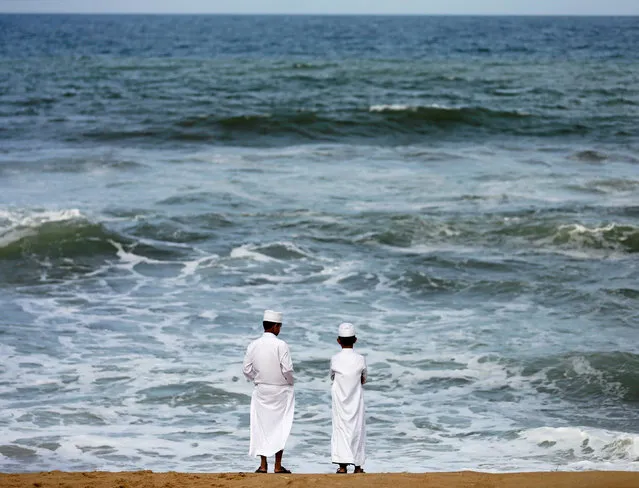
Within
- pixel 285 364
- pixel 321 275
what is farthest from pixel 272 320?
pixel 321 275

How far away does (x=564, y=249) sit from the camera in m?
18.9

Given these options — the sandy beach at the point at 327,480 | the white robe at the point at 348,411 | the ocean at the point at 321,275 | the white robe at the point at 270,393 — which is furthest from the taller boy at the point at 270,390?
the ocean at the point at 321,275

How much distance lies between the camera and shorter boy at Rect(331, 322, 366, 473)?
8570 mm

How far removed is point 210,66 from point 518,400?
4537 centimetres

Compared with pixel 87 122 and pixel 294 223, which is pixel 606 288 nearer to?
pixel 294 223

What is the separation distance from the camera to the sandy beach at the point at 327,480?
315 inches

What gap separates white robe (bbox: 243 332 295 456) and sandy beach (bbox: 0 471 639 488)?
307mm

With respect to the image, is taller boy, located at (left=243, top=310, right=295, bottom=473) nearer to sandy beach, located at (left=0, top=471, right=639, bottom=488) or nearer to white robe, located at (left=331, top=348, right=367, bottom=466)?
sandy beach, located at (left=0, top=471, right=639, bottom=488)

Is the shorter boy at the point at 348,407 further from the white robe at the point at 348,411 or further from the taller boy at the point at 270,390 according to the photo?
the taller boy at the point at 270,390

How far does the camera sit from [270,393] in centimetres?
872

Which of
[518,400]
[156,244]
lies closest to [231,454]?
[518,400]

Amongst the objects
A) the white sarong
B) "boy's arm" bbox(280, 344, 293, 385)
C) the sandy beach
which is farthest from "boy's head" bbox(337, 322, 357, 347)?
the sandy beach

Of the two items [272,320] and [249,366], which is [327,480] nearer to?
[249,366]

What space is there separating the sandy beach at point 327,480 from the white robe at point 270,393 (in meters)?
0.31
